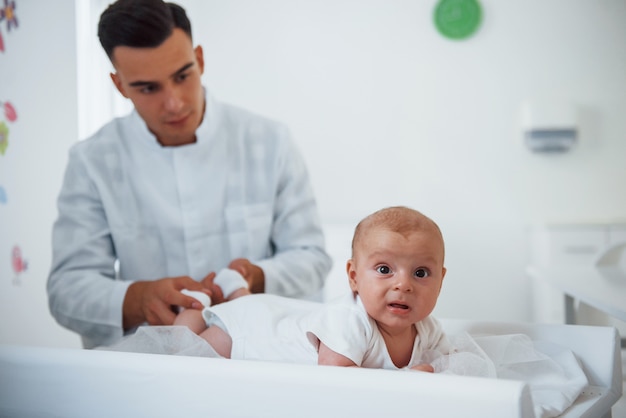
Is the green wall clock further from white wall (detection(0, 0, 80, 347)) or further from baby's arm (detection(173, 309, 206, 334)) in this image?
baby's arm (detection(173, 309, 206, 334))

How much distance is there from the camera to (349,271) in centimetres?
75

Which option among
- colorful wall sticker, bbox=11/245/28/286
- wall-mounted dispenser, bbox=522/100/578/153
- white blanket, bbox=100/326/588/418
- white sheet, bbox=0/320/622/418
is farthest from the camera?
wall-mounted dispenser, bbox=522/100/578/153

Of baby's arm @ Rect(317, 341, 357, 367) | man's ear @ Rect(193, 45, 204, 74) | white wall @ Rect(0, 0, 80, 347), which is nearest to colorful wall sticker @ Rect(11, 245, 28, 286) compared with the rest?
white wall @ Rect(0, 0, 80, 347)

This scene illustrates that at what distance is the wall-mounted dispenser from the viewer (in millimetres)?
1858

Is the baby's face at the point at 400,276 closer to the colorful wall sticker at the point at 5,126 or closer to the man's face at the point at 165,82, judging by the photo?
the man's face at the point at 165,82

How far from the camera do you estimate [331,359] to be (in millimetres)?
665

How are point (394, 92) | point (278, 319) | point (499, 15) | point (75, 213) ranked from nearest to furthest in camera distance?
point (278, 319)
point (75, 213)
point (499, 15)
point (394, 92)

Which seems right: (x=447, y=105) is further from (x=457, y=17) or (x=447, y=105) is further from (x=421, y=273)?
(x=421, y=273)

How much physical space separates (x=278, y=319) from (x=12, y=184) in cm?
Answer: 56

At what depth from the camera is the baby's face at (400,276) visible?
686 millimetres

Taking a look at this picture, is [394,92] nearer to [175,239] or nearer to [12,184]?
[175,239]

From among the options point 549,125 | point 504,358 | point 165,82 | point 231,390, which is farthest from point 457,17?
point 231,390

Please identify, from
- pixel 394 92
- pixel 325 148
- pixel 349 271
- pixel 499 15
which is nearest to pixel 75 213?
pixel 349 271

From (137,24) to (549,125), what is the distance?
4.32 feet
